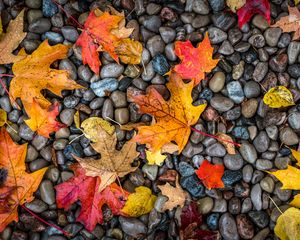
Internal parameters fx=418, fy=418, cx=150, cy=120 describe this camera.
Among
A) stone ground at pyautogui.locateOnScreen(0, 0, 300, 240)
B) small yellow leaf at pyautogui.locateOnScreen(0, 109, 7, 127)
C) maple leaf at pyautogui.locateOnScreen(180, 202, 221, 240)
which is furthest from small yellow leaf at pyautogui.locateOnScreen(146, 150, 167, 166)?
small yellow leaf at pyautogui.locateOnScreen(0, 109, 7, 127)

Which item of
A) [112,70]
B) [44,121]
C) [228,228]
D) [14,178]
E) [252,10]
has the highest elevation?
[252,10]

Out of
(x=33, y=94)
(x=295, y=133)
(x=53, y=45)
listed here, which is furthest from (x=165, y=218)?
(x=53, y=45)

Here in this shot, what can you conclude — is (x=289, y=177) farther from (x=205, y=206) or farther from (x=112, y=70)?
(x=112, y=70)

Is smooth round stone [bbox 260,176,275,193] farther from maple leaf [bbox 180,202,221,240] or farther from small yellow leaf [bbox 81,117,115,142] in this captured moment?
small yellow leaf [bbox 81,117,115,142]

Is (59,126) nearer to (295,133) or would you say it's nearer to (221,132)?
(221,132)

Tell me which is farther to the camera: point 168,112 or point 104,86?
point 104,86

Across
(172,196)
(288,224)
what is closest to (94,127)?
(172,196)
